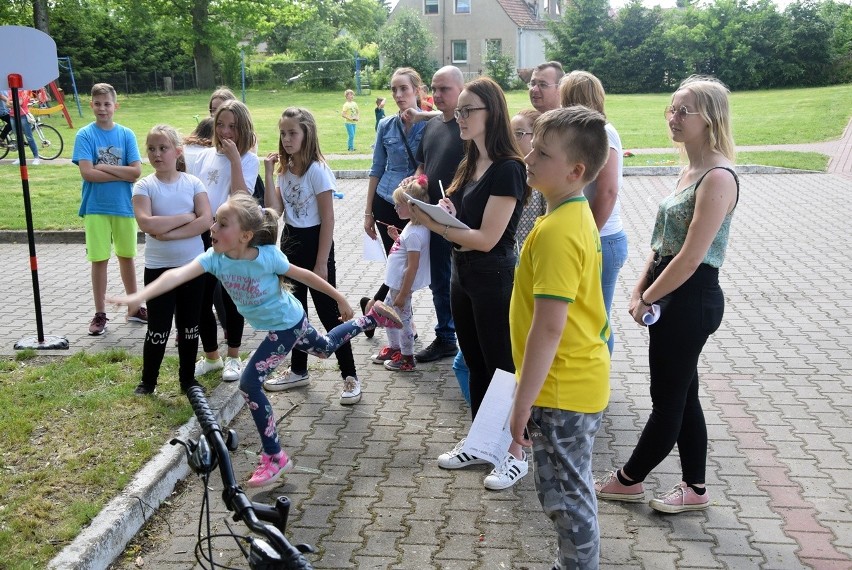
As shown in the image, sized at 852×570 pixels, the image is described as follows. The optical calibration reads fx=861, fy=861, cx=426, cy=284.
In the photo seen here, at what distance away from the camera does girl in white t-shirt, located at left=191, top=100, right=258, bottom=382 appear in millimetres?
6129

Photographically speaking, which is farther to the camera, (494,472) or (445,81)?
(445,81)

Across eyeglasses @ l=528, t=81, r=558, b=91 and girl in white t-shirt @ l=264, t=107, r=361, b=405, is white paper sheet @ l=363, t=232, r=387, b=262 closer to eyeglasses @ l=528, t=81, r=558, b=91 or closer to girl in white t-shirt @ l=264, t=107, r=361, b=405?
girl in white t-shirt @ l=264, t=107, r=361, b=405

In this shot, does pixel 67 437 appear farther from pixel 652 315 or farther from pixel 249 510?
pixel 249 510

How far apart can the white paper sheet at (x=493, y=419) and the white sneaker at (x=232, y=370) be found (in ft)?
7.73

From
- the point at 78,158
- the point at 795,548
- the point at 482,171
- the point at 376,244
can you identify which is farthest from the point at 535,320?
the point at 78,158

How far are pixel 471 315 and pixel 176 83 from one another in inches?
1988

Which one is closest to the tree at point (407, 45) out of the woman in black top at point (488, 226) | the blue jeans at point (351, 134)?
the blue jeans at point (351, 134)

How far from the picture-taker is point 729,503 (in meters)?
4.34

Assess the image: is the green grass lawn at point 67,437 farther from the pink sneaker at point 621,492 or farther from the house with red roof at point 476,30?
the house with red roof at point 476,30

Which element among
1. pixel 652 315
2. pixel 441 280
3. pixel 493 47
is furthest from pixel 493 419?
pixel 493 47

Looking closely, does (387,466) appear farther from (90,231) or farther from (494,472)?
(90,231)

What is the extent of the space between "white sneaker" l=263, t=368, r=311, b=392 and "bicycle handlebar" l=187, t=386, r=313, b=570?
151 inches

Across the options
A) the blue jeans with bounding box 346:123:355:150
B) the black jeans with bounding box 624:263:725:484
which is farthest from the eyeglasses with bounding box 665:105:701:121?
the blue jeans with bounding box 346:123:355:150

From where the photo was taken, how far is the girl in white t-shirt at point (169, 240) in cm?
570
